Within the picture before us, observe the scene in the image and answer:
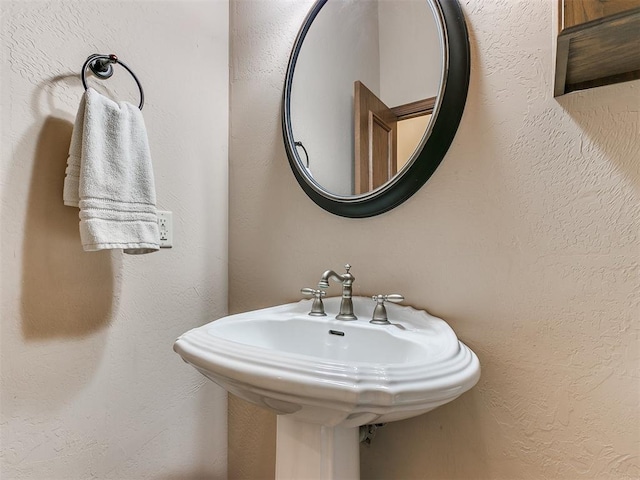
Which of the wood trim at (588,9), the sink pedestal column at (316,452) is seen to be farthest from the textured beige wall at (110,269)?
the wood trim at (588,9)

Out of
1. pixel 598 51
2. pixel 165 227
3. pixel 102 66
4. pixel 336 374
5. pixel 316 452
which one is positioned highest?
pixel 102 66

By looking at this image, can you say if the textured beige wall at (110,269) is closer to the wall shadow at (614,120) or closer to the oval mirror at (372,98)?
the oval mirror at (372,98)

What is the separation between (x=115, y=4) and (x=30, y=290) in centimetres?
78

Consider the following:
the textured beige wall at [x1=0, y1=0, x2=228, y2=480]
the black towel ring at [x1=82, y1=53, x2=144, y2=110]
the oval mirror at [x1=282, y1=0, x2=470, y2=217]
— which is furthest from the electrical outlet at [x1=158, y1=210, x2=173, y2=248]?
the oval mirror at [x1=282, y1=0, x2=470, y2=217]

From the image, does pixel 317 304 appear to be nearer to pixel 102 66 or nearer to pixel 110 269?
pixel 110 269

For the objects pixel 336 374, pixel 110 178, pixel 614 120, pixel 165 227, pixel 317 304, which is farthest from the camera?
pixel 165 227

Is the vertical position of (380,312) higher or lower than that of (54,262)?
lower

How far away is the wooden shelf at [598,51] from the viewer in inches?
19.6

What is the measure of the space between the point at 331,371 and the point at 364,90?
29.5 inches

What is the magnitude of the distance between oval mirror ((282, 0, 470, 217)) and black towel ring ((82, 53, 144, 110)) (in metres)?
0.43

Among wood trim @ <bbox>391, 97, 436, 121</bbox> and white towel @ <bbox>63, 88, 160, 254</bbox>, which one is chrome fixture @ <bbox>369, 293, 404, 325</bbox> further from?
white towel @ <bbox>63, 88, 160, 254</bbox>

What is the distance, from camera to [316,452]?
0.68 metres

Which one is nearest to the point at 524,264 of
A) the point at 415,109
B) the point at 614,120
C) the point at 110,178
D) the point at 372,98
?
the point at 614,120

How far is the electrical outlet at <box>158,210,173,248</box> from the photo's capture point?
1002 mm
